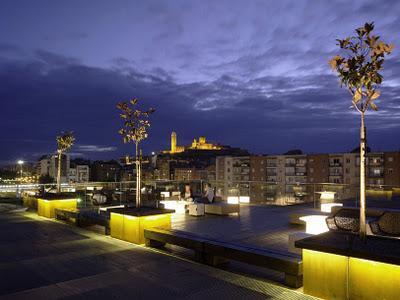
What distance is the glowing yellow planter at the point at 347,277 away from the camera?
11.7 ft

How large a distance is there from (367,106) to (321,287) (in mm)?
2384

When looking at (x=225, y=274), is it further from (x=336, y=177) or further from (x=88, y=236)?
(x=336, y=177)

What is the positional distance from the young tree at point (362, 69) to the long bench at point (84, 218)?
5.91 meters

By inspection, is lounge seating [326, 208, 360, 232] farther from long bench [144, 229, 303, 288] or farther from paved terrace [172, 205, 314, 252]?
long bench [144, 229, 303, 288]

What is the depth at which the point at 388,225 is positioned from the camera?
19.2ft

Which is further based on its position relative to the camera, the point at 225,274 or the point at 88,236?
the point at 88,236

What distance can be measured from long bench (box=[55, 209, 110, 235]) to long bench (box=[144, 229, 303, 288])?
1.93 meters

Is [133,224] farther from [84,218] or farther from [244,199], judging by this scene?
[244,199]

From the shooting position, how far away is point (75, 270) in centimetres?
538

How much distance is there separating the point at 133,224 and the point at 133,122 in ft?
9.33

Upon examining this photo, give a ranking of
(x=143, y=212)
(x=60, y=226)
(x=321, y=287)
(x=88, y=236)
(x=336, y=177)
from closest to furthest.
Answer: (x=321, y=287)
(x=143, y=212)
(x=88, y=236)
(x=60, y=226)
(x=336, y=177)

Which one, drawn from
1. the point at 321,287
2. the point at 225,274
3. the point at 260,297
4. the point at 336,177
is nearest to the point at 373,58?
the point at 321,287

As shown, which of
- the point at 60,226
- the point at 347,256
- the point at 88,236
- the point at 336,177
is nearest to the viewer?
the point at 347,256

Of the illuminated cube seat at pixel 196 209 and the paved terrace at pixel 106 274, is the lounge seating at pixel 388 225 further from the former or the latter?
the illuminated cube seat at pixel 196 209
